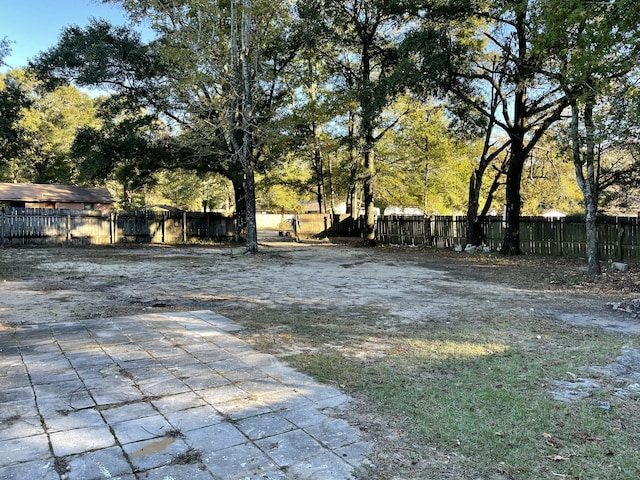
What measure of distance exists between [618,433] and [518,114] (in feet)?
47.2

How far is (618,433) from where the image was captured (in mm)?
2803

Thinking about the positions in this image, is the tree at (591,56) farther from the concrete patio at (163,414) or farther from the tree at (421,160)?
the tree at (421,160)

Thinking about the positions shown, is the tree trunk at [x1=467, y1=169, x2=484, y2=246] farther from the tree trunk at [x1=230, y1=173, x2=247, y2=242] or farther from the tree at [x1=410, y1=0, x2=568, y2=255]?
the tree trunk at [x1=230, y1=173, x2=247, y2=242]

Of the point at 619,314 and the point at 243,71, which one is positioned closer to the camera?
the point at 619,314

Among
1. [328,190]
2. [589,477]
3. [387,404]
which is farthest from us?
[328,190]

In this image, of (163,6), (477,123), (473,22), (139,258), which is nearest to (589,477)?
(139,258)

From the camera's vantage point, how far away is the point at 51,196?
28.0m

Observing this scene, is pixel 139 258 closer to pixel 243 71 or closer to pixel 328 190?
pixel 243 71

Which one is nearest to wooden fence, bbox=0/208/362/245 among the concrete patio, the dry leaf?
the concrete patio

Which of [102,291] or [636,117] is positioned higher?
[636,117]

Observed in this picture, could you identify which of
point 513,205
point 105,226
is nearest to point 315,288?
Result: point 513,205

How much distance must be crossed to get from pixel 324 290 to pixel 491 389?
17.2 feet

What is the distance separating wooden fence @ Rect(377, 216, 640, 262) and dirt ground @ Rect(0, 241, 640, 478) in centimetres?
143

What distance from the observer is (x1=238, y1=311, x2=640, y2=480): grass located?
2543 millimetres
